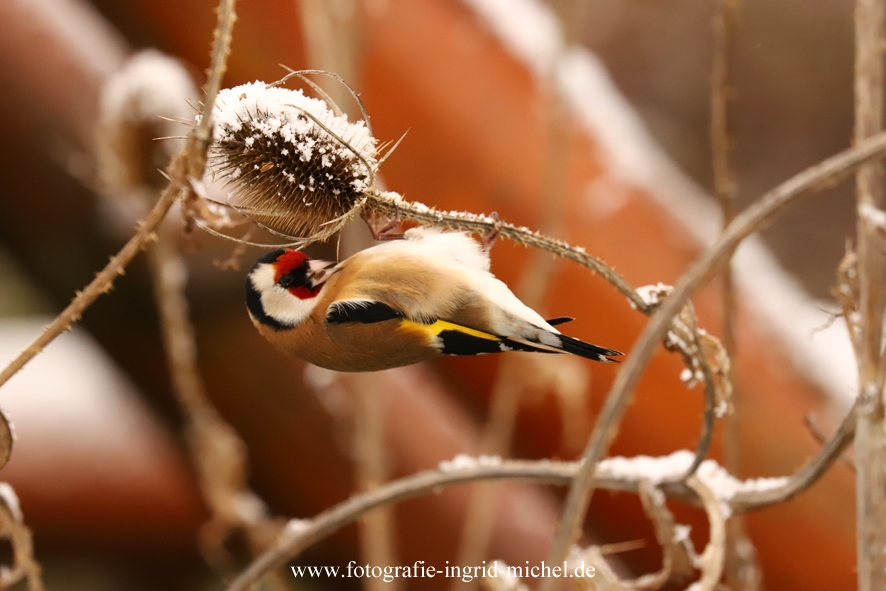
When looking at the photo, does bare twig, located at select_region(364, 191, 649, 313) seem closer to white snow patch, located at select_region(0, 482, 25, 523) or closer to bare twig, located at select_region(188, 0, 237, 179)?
bare twig, located at select_region(188, 0, 237, 179)

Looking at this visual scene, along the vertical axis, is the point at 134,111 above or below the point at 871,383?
above

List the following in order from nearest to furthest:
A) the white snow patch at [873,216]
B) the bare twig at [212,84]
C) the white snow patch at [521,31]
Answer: the bare twig at [212,84]
the white snow patch at [873,216]
the white snow patch at [521,31]

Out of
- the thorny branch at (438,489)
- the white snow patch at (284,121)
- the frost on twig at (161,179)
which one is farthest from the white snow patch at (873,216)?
the frost on twig at (161,179)

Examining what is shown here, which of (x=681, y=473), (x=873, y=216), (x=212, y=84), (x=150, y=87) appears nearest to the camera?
(x=212, y=84)

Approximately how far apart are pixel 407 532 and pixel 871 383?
2.43ft

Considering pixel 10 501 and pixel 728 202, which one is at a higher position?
pixel 728 202

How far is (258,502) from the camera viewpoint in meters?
1.10

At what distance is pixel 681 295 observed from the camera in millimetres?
233

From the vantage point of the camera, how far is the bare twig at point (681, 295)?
230 mm

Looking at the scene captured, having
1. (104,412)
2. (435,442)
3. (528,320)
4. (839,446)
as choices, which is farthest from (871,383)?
(104,412)

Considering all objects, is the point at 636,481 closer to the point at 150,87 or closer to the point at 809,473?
the point at 809,473

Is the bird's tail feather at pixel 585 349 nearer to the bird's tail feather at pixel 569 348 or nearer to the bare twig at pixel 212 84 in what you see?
the bird's tail feather at pixel 569 348

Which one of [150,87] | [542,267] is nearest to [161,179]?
[150,87]

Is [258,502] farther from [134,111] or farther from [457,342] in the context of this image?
[457,342]
